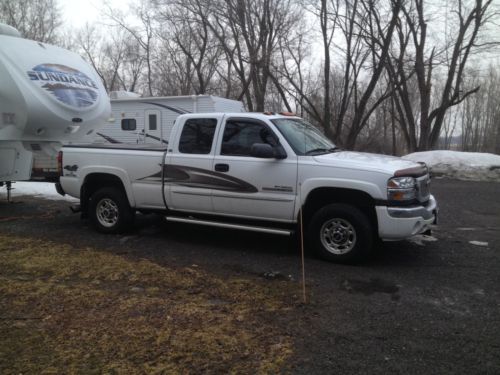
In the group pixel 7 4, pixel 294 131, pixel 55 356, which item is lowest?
pixel 55 356

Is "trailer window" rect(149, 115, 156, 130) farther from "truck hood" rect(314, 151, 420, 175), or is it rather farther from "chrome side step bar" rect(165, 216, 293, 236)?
"truck hood" rect(314, 151, 420, 175)

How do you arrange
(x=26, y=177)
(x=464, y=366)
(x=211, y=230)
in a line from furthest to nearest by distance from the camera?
1. (x=26, y=177)
2. (x=211, y=230)
3. (x=464, y=366)

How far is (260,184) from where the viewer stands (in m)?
5.79

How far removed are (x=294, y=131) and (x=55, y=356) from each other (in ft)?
13.2

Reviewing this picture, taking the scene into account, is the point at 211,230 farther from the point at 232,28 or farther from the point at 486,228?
the point at 232,28

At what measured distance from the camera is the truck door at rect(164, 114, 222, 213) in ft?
20.3

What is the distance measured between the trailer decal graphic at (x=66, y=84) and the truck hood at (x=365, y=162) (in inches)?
173

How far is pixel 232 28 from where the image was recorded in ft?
75.7

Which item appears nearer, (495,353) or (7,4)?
(495,353)

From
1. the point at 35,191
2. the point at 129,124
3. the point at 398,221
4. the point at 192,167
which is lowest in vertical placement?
the point at 35,191

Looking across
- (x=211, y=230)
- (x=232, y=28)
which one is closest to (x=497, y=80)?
(x=232, y=28)

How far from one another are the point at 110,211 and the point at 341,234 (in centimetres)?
370

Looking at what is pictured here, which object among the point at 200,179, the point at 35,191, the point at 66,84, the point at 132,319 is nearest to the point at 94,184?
the point at 66,84

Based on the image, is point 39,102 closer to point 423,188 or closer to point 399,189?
point 399,189
